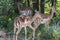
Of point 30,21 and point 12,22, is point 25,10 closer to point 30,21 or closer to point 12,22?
point 12,22

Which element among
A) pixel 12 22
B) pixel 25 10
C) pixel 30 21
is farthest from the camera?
pixel 25 10

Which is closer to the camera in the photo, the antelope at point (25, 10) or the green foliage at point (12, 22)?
the green foliage at point (12, 22)

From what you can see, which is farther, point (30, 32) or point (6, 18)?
point (6, 18)

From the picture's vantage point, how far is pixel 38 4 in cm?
1091

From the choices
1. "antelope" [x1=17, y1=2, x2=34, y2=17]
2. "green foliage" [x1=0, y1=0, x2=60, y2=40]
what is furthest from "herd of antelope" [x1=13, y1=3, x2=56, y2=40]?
"antelope" [x1=17, y1=2, x2=34, y2=17]

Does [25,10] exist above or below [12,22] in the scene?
above

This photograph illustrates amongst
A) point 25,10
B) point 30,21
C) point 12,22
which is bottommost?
point 12,22

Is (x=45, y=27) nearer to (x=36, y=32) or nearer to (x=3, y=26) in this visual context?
(x=36, y=32)

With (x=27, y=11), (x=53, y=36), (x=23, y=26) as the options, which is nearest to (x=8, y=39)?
(x=23, y=26)

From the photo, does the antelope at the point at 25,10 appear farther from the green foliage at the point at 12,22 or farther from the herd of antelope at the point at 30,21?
the herd of antelope at the point at 30,21

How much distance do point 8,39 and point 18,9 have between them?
9.37ft

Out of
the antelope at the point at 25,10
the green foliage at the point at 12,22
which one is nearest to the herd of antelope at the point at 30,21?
the green foliage at the point at 12,22


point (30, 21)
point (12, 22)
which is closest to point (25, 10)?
point (12, 22)

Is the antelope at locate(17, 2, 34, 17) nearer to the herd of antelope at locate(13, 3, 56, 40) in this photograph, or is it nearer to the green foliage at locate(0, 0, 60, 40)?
the green foliage at locate(0, 0, 60, 40)
